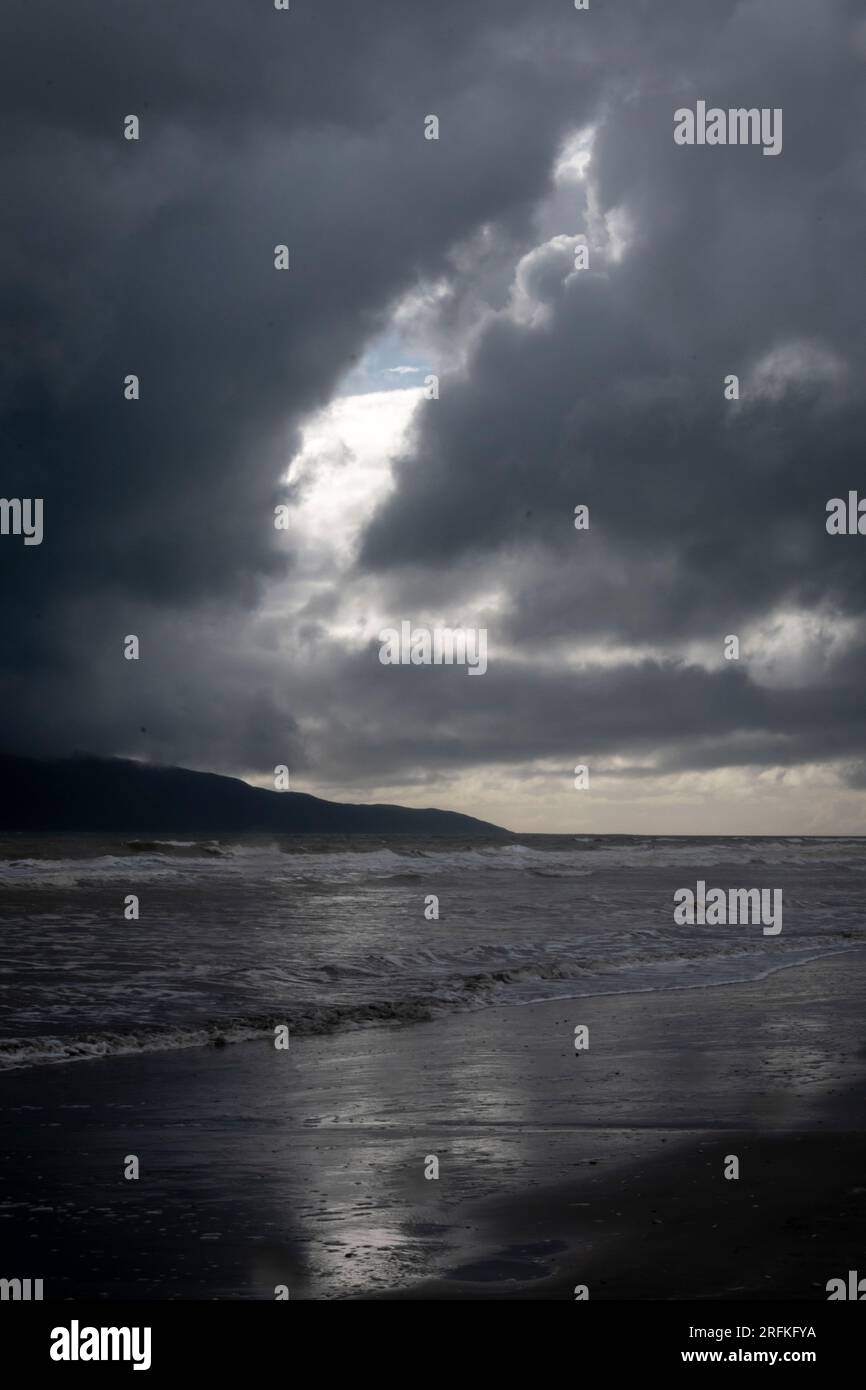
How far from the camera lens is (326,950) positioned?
20.0 metres

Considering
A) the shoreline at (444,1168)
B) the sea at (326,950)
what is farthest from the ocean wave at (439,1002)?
the shoreline at (444,1168)

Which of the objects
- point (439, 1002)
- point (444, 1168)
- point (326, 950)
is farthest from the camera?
point (326, 950)

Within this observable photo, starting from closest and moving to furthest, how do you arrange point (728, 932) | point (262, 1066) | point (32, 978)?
point (262, 1066), point (32, 978), point (728, 932)

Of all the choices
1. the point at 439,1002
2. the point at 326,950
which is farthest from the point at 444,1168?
the point at 326,950

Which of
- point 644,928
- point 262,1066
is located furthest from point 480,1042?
point 644,928

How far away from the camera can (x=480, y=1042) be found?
12.3 meters

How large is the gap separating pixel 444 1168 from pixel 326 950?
12.9 m

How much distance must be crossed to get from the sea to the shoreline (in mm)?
1692

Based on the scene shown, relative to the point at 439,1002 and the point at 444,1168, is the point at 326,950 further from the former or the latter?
the point at 444,1168

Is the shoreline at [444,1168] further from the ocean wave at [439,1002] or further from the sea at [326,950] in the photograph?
the sea at [326,950]

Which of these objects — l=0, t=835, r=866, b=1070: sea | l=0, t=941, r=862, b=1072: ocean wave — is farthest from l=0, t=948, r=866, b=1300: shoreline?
l=0, t=835, r=866, b=1070: sea

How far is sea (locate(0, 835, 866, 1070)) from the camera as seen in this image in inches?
529
